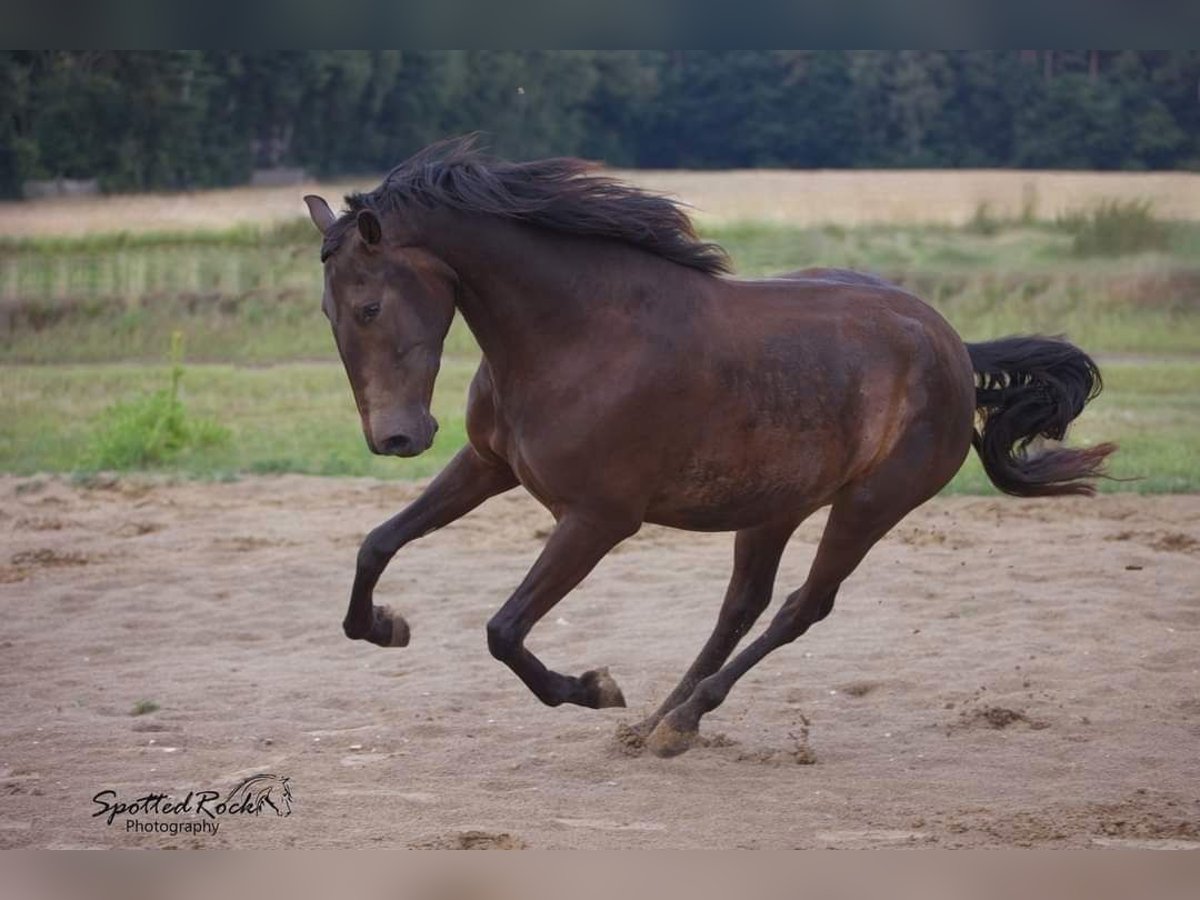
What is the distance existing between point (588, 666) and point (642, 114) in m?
6.66

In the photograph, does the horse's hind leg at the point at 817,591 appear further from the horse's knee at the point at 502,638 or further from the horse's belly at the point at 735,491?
the horse's knee at the point at 502,638

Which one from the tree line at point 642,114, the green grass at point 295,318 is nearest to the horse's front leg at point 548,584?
the tree line at point 642,114

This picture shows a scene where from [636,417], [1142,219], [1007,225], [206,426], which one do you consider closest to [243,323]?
[206,426]

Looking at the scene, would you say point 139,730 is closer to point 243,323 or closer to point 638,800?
point 638,800

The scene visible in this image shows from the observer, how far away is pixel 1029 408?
5.68 meters

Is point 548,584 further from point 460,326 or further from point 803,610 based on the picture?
point 460,326

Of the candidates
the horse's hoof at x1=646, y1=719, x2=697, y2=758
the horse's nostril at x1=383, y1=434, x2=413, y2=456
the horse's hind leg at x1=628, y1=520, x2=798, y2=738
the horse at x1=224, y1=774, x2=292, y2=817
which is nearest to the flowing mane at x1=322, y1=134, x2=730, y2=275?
the horse's nostril at x1=383, y1=434, x2=413, y2=456

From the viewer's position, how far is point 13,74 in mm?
7066

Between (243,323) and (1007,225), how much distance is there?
7384 mm

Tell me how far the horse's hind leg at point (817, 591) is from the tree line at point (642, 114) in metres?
5.52

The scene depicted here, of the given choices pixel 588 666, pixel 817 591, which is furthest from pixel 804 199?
pixel 817 591

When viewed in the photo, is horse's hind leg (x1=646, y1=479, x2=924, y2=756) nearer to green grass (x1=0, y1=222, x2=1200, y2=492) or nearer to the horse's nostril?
the horse's nostril

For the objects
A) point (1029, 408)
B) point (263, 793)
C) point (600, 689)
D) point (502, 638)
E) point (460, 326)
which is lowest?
point (263, 793)

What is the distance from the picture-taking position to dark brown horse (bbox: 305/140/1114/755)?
14.3 ft
